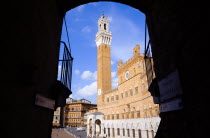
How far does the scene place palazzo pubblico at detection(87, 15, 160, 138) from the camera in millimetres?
22359

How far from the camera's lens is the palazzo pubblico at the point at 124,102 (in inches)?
880

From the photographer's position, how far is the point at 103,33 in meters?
47.5

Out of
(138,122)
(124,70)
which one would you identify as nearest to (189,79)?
(138,122)

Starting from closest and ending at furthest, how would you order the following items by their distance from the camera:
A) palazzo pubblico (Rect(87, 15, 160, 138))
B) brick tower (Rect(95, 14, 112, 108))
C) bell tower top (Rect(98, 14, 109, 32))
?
1. palazzo pubblico (Rect(87, 15, 160, 138))
2. brick tower (Rect(95, 14, 112, 108))
3. bell tower top (Rect(98, 14, 109, 32))

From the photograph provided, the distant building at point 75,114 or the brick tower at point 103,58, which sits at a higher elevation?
the brick tower at point 103,58

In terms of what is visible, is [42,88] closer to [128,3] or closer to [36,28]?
[36,28]

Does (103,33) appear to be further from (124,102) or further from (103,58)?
(124,102)

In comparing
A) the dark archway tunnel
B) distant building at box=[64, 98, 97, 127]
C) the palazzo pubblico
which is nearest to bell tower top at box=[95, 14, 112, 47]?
the palazzo pubblico

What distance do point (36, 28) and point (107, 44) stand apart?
44.7 m

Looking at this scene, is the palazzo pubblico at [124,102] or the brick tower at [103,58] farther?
the brick tower at [103,58]

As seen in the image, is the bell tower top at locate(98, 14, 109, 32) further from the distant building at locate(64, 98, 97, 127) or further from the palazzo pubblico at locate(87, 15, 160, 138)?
the distant building at locate(64, 98, 97, 127)

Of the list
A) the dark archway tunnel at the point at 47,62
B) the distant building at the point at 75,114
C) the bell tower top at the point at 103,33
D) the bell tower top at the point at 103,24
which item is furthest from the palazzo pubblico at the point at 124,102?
the distant building at the point at 75,114

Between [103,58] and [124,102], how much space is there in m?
17.6

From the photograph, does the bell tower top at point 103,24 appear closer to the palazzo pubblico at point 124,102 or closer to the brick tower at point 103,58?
the brick tower at point 103,58
